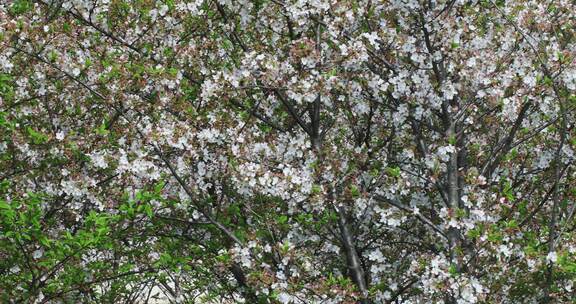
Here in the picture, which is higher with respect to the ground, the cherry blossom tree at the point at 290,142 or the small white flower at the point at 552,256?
the cherry blossom tree at the point at 290,142

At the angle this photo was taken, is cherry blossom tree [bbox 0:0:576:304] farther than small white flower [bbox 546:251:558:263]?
Yes

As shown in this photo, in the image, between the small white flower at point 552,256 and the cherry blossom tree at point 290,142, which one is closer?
the small white flower at point 552,256

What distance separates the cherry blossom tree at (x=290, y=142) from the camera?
613cm

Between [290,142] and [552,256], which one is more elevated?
[290,142]

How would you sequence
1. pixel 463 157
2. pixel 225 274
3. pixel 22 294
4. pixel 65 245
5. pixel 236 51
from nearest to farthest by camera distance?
pixel 65 245
pixel 22 294
pixel 463 157
pixel 236 51
pixel 225 274

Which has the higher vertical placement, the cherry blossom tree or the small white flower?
the cherry blossom tree

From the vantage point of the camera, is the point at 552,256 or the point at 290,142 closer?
the point at 552,256

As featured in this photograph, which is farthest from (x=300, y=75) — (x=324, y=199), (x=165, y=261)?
(x=165, y=261)

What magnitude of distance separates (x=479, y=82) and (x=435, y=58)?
51 cm

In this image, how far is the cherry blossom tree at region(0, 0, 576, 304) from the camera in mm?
6133

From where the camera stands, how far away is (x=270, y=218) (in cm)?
687

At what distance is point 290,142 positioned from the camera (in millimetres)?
6762

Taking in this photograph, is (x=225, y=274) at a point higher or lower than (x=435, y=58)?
lower

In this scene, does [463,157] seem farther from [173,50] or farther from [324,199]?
[173,50]
